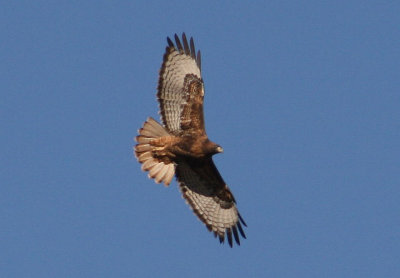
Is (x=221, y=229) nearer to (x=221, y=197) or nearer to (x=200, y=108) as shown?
(x=221, y=197)

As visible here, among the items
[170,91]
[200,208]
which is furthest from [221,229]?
[170,91]

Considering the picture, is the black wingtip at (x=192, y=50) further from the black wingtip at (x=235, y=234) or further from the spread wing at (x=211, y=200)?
the black wingtip at (x=235, y=234)

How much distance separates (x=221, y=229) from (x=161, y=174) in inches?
61.6

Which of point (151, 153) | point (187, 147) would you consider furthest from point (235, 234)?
point (151, 153)

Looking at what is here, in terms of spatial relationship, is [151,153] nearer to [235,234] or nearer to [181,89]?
[181,89]

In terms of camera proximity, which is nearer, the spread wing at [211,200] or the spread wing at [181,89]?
the spread wing at [181,89]

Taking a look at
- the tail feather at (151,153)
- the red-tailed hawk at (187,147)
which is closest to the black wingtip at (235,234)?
the red-tailed hawk at (187,147)

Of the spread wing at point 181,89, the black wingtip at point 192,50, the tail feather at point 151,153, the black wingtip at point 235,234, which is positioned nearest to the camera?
the tail feather at point 151,153

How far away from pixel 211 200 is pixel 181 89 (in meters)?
1.99

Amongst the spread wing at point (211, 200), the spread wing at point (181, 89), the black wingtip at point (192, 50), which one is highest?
the black wingtip at point (192, 50)

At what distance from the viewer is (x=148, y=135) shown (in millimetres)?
12688

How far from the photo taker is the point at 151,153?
12.7m

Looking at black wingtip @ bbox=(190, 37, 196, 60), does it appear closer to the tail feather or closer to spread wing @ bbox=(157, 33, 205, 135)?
spread wing @ bbox=(157, 33, 205, 135)

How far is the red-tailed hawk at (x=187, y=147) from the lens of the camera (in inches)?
500
